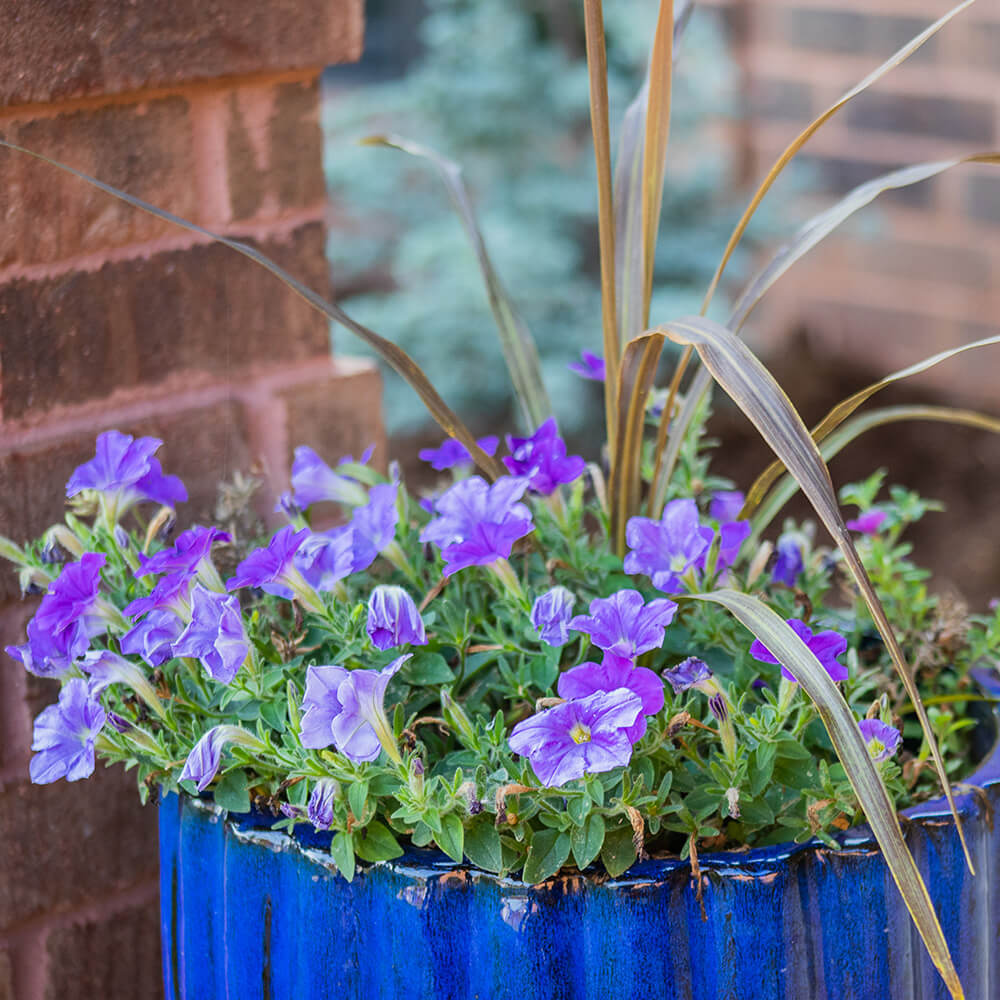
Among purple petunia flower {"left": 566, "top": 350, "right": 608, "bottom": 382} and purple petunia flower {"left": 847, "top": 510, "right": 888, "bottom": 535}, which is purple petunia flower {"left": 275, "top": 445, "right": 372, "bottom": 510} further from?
purple petunia flower {"left": 847, "top": 510, "right": 888, "bottom": 535}

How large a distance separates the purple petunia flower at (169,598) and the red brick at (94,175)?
0.26 meters

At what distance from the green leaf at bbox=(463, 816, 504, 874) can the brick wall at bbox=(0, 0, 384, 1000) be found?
369 millimetres

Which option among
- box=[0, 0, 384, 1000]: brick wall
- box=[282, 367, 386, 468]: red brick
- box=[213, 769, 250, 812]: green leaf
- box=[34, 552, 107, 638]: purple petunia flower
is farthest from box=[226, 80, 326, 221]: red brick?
box=[213, 769, 250, 812]: green leaf

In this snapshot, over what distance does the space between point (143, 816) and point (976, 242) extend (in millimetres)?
2461

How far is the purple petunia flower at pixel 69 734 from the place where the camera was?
675 mm

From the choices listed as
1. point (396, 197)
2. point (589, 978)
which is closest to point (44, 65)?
point (589, 978)

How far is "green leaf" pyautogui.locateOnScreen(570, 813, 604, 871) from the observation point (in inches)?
23.5

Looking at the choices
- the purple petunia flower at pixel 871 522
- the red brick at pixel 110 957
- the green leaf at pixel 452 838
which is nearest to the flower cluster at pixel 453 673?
the green leaf at pixel 452 838

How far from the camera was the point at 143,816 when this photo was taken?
91cm

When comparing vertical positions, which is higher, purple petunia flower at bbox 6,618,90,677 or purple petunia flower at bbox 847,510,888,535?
purple petunia flower at bbox 847,510,888,535

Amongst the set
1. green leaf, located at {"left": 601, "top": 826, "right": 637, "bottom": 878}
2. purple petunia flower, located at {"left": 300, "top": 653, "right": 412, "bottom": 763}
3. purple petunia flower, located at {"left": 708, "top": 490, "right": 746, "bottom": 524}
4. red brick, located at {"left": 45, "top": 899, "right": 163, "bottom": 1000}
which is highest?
purple petunia flower, located at {"left": 708, "top": 490, "right": 746, "bottom": 524}

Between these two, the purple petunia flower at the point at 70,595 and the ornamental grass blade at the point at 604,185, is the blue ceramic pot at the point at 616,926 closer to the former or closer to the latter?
the purple petunia flower at the point at 70,595

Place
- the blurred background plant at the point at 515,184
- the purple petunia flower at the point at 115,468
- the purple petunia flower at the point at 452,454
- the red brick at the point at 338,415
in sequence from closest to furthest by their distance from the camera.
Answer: the purple petunia flower at the point at 115,468, the purple petunia flower at the point at 452,454, the red brick at the point at 338,415, the blurred background plant at the point at 515,184

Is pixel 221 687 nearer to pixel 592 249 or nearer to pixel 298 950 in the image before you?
pixel 298 950
